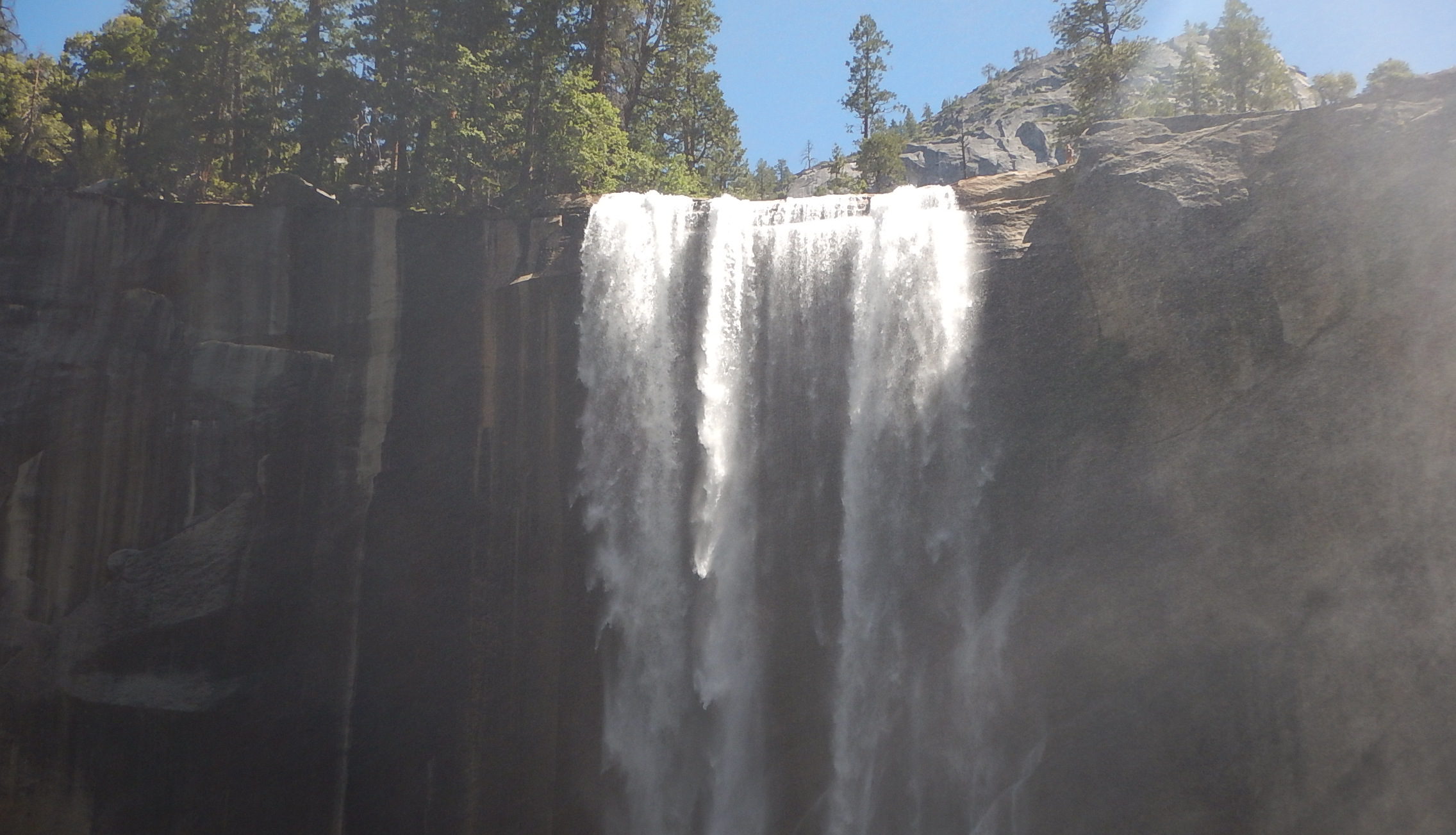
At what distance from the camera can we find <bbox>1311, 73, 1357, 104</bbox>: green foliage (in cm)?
3219

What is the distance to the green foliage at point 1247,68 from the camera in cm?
3108

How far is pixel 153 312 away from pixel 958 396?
55.9 feet

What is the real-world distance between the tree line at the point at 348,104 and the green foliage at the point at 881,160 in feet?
34.3

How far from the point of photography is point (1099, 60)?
94.2ft

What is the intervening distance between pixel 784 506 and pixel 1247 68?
21.1 meters

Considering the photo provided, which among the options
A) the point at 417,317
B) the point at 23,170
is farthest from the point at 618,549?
the point at 23,170

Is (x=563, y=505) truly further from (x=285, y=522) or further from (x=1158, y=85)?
(x=1158, y=85)

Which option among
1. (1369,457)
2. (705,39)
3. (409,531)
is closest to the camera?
(1369,457)

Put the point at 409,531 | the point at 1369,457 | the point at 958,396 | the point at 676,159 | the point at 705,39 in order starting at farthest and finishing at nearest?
the point at 705,39 → the point at 676,159 → the point at 409,531 → the point at 958,396 → the point at 1369,457

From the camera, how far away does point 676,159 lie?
103 ft

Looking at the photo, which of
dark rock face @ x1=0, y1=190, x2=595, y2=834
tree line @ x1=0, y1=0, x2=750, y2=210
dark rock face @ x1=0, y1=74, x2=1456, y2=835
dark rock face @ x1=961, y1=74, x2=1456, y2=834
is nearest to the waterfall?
dark rock face @ x1=0, y1=74, x2=1456, y2=835

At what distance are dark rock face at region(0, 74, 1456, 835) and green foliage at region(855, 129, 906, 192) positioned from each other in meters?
16.6

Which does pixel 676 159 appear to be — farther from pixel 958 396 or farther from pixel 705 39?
pixel 958 396

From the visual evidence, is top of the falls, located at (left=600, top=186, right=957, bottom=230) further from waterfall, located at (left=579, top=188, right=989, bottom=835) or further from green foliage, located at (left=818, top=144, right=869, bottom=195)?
green foliage, located at (left=818, top=144, right=869, bottom=195)
